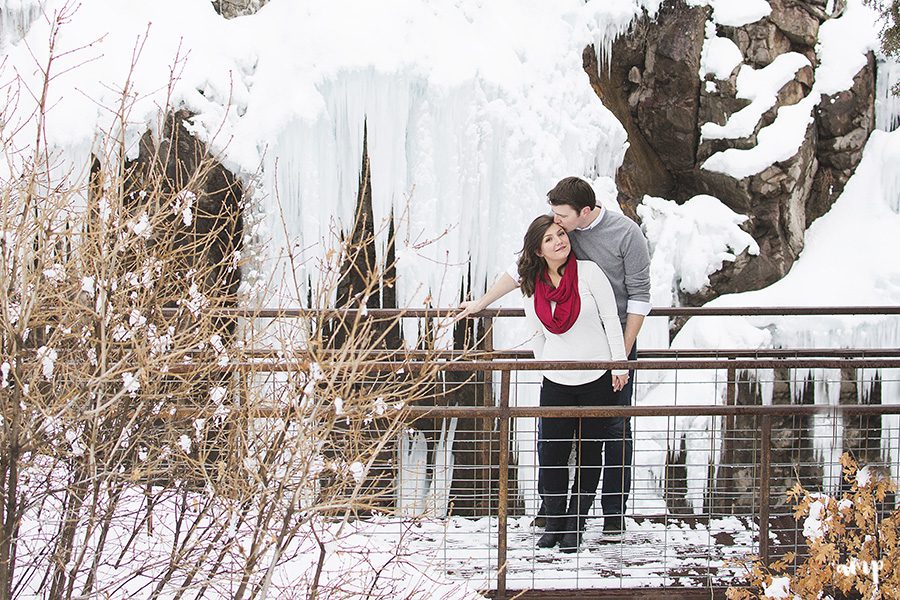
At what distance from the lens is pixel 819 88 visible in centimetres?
840

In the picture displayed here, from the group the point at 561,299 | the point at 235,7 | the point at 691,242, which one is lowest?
the point at 561,299

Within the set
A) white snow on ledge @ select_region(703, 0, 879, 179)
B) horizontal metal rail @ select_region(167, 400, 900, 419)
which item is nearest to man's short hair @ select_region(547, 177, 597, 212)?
horizontal metal rail @ select_region(167, 400, 900, 419)

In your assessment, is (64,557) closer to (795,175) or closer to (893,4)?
(893,4)

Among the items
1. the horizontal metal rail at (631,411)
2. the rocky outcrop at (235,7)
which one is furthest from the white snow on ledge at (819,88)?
the horizontal metal rail at (631,411)

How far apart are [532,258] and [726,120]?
5.09 meters

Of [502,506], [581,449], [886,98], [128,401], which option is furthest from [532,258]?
[886,98]

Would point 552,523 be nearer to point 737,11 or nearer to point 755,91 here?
point 755,91

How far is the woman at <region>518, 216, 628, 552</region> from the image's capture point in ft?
12.2

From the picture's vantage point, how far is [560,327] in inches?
147

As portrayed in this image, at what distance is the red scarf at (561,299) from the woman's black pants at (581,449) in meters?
0.29

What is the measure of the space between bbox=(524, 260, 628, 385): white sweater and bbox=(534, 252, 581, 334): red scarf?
0.03m

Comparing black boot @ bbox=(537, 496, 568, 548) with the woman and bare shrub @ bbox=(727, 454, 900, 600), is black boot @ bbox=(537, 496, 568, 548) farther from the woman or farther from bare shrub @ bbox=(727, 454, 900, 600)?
bare shrub @ bbox=(727, 454, 900, 600)

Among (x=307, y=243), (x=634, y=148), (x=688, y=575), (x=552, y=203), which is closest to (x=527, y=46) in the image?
(x=634, y=148)

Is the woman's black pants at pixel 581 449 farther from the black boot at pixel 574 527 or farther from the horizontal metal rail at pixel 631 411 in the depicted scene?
the horizontal metal rail at pixel 631 411
